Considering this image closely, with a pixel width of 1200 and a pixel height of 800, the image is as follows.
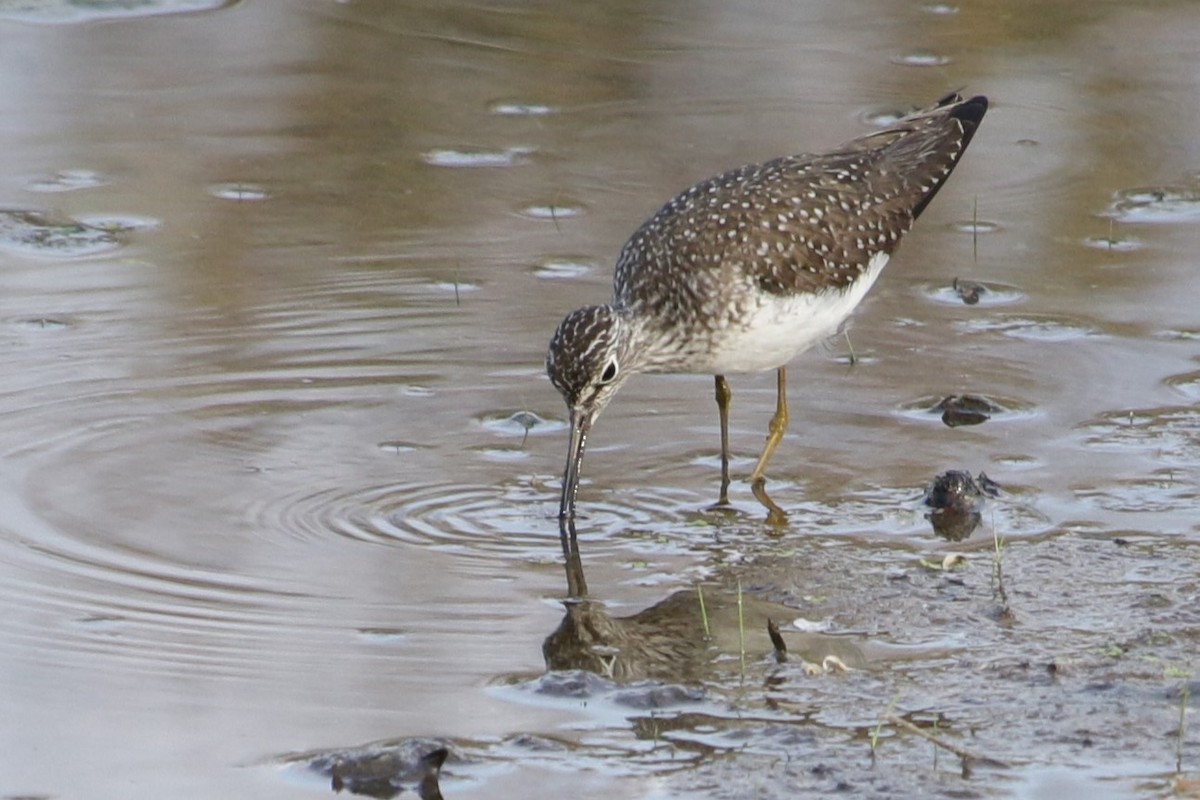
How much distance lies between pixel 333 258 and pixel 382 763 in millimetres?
4639

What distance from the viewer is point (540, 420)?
298 inches

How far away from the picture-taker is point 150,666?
214 inches

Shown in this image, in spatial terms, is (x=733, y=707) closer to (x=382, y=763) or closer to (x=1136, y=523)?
(x=382, y=763)

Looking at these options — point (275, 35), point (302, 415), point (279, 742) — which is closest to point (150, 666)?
point (279, 742)

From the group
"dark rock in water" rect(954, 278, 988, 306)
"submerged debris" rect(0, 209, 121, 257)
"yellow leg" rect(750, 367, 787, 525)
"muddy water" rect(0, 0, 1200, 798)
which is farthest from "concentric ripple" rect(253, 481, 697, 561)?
"submerged debris" rect(0, 209, 121, 257)

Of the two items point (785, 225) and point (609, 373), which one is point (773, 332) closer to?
point (785, 225)

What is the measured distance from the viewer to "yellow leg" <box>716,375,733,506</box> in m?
7.04

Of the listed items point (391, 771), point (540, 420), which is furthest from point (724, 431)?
point (391, 771)

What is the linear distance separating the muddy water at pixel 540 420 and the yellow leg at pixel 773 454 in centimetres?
7

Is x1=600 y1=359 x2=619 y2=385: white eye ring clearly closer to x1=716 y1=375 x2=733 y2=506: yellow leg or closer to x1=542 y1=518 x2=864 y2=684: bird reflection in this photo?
x1=716 y1=375 x2=733 y2=506: yellow leg

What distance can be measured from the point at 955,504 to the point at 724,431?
1.00 meters

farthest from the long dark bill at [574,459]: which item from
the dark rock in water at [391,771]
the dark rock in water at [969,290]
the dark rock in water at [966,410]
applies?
the dark rock in water at [969,290]

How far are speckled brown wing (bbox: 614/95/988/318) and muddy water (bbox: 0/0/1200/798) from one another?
0.59 meters

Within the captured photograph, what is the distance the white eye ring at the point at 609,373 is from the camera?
685cm
